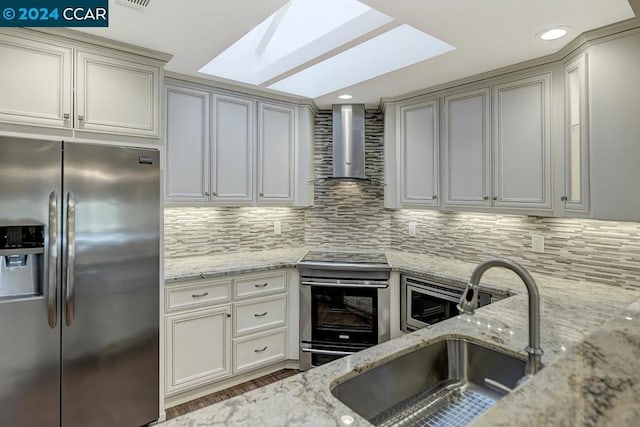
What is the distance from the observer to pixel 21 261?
69.6 inches

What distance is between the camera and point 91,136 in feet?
6.62

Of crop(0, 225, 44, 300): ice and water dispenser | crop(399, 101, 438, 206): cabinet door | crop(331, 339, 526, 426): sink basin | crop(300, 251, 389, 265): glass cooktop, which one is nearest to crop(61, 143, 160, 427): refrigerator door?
crop(0, 225, 44, 300): ice and water dispenser

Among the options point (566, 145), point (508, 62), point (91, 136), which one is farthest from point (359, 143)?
point (91, 136)

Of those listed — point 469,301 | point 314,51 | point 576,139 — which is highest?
point 314,51

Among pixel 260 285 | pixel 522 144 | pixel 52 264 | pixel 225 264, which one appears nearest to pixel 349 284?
pixel 260 285

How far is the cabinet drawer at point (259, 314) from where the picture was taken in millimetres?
2705

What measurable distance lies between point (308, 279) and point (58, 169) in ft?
6.10

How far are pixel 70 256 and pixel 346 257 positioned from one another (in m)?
2.04

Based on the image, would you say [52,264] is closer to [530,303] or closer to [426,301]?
[530,303]

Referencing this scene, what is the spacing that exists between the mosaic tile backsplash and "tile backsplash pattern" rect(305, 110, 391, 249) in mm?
11

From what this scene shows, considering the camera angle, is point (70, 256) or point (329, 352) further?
point (329, 352)

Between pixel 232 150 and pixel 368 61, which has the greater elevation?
pixel 368 61

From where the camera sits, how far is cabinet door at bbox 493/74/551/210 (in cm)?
231

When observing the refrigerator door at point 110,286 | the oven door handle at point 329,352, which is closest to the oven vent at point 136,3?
the refrigerator door at point 110,286
